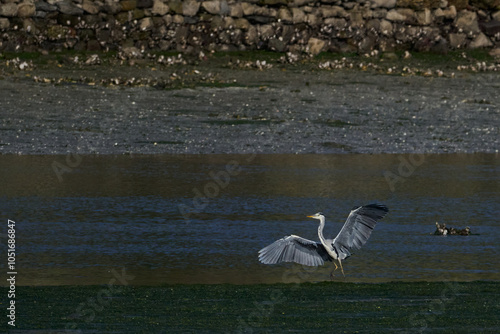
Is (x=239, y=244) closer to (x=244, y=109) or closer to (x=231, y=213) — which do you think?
(x=231, y=213)

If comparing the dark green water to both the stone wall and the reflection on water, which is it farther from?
the stone wall

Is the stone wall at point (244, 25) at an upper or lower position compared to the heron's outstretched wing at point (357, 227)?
lower

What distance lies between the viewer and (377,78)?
2378 centimetres

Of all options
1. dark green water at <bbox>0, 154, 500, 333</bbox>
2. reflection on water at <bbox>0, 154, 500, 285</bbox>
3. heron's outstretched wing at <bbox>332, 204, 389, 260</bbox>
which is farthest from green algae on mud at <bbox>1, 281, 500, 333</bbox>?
reflection on water at <bbox>0, 154, 500, 285</bbox>

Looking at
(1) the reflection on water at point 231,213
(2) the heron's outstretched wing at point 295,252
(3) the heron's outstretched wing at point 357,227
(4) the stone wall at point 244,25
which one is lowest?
(4) the stone wall at point 244,25

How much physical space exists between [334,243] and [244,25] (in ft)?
61.6

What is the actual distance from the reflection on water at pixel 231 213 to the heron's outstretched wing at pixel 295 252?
0.25m

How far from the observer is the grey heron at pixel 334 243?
892 centimetres

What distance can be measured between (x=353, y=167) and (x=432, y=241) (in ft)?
14.8

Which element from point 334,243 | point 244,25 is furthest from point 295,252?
point 244,25

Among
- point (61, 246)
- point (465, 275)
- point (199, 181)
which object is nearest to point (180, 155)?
point (199, 181)

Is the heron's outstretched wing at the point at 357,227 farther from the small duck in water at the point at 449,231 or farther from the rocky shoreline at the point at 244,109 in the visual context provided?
the rocky shoreline at the point at 244,109

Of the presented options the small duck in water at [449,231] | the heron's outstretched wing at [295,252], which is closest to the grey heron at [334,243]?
the heron's outstretched wing at [295,252]

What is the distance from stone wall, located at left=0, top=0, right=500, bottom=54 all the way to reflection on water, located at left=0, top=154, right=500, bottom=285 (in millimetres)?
11173
